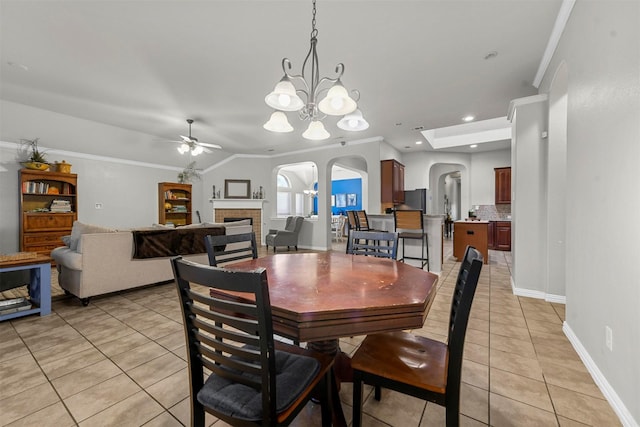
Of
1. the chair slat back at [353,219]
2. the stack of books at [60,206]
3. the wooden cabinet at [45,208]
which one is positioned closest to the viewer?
the wooden cabinet at [45,208]

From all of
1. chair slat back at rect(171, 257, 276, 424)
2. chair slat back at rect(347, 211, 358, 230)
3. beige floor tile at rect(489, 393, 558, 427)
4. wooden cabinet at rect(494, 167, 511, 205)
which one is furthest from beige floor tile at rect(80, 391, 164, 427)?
wooden cabinet at rect(494, 167, 511, 205)

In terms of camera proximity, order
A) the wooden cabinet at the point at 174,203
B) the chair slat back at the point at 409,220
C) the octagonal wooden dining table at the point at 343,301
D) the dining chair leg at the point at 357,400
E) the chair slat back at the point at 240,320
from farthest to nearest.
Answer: the wooden cabinet at the point at 174,203, the chair slat back at the point at 409,220, the dining chair leg at the point at 357,400, the octagonal wooden dining table at the point at 343,301, the chair slat back at the point at 240,320

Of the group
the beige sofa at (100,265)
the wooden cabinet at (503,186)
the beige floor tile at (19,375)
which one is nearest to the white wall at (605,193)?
the beige floor tile at (19,375)

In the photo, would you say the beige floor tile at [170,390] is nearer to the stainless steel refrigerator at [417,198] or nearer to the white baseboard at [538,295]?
the white baseboard at [538,295]

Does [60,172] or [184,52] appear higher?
[184,52]

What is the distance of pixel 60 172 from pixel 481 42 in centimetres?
732

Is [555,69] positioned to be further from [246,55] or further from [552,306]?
[246,55]

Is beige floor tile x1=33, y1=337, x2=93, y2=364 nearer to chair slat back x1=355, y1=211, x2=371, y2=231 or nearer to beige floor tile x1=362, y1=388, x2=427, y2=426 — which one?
beige floor tile x1=362, y1=388, x2=427, y2=426

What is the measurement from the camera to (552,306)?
114 inches

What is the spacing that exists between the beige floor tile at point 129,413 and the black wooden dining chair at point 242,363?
72 cm

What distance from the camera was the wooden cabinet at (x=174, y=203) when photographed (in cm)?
705

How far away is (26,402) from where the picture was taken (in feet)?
4.91

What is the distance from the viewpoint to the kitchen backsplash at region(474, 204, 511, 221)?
6.70 meters

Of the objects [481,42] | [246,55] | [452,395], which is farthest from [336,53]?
[452,395]
